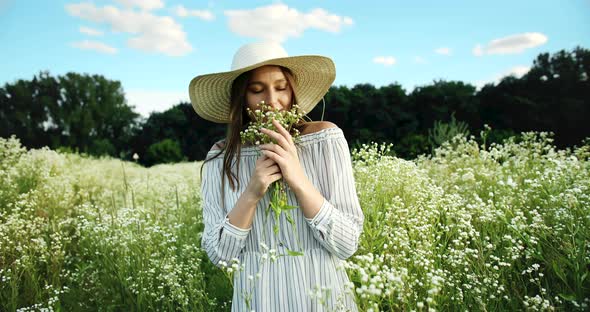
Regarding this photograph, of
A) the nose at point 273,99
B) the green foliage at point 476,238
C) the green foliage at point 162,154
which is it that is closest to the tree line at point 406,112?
the green foliage at point 162,154

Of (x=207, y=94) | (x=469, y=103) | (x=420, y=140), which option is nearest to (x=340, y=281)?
(x=207, y=94)

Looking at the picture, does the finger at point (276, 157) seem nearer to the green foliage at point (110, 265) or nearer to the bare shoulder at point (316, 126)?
the bare shoulder at point (316, 126)

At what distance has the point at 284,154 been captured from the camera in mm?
1714

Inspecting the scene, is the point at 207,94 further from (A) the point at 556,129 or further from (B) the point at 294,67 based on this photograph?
(A) the point at 556,129

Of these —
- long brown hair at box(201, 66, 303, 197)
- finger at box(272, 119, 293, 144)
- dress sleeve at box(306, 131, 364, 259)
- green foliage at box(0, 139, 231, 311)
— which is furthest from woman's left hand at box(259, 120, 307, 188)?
green foliage at box(0, 139, 231, 311)

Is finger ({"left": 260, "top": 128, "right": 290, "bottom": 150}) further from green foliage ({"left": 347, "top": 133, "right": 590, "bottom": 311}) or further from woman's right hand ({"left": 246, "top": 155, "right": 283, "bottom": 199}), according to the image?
green foliage ({"left": 347, "top": 133, "right": 590, "bottom": 311})

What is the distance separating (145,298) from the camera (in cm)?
317

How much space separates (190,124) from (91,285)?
29.7 m

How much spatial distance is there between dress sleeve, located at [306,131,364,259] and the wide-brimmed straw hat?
27 cm

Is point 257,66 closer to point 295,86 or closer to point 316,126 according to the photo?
point 295,86

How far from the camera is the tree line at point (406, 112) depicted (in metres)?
20.0

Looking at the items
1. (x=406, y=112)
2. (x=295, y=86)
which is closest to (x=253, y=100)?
(x=295, y=86)

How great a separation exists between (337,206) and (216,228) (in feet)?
2.05

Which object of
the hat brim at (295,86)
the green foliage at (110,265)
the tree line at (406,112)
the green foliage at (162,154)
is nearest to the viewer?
the hat brim at (295,86)
